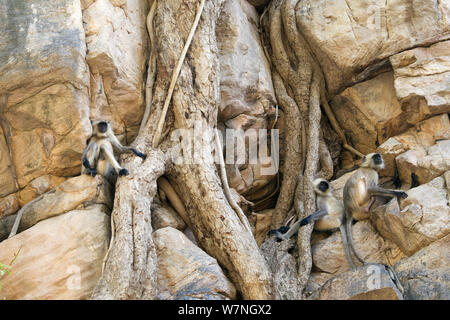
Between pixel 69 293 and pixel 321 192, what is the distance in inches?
134

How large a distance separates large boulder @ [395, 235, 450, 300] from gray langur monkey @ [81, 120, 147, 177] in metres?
3.09

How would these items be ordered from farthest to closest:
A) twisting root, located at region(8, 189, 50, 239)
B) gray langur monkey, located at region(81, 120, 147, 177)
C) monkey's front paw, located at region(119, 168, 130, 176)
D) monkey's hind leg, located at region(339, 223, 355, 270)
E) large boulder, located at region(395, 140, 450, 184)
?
large boulder, located at region(395, 140, 450, 184) → monkey's hind leg, located at region(339, 223, 355, 270) → gray langur monkey, located at region(81, 120, 147, 177) → monkey's front paw, located at region(119, 168, 130, 176) → twisting root, located at region(8, 189, 50, 239)

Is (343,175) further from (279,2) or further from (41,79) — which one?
(41,79)

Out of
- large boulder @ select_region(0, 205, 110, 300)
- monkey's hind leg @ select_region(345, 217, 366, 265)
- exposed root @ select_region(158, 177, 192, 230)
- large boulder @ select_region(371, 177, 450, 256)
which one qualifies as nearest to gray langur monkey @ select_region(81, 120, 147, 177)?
exposed root @ select_region(158, 177, 192, 230)

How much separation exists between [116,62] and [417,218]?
397cm

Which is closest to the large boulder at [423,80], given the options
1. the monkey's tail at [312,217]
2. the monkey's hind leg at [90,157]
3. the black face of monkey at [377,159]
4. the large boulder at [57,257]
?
the black face of monkey at [377,159]

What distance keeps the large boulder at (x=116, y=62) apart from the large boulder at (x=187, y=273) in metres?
1.74

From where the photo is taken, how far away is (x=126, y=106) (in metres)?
5.69

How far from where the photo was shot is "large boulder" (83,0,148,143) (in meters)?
5.39

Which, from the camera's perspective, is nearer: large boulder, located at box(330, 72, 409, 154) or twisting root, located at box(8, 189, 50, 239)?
twisting root, located at box(8, 189, 50, 239)

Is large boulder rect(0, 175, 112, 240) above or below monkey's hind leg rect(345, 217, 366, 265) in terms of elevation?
above

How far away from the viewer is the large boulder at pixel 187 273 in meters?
4.23

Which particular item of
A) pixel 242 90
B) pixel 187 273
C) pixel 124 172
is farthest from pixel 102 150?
pixel 242 90

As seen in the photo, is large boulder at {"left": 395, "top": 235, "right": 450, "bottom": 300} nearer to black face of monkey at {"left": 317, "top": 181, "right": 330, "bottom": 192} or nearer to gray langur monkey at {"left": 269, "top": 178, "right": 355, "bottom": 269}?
gray langur monkey at {"left": 269, "top": 178, "right": 355, "bottom": 269}
